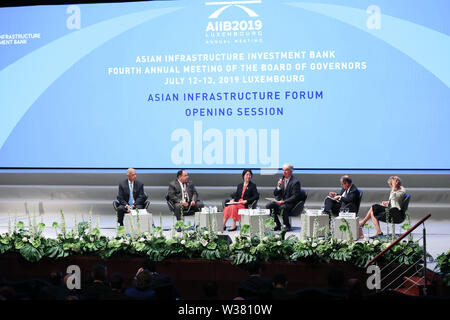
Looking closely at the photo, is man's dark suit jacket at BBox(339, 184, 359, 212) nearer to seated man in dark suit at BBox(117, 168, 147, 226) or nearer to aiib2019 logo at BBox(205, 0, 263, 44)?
seated man in dark suit at BBox(117, 168, 147, 226)

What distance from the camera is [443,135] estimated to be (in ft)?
29.8

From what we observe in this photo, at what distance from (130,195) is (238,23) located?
3.12 meters

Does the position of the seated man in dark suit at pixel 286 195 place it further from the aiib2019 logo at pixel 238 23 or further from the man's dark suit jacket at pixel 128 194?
the aiib2019 logo at pixel 238 23

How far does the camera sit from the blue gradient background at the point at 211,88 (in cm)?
915

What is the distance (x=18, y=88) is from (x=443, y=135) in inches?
267

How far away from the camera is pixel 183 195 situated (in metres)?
8.55

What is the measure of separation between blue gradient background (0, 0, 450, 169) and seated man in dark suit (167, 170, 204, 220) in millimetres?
1141

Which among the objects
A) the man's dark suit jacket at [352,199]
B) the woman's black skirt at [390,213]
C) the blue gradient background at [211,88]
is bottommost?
the woman's black skirt at [390,213]

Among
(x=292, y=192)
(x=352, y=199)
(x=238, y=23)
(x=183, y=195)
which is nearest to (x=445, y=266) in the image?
(x=352, y=199)

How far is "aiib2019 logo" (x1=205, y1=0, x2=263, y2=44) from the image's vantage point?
9406mm

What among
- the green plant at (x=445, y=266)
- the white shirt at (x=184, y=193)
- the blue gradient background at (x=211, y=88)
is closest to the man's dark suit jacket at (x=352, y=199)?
the blue gradient background at (x=211, y=88)

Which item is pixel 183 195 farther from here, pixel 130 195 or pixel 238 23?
pixel 238 23

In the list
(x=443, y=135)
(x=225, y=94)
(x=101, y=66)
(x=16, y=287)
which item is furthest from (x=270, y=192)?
(x=16, y=287)

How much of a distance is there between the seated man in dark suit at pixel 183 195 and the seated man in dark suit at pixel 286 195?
104 cm
